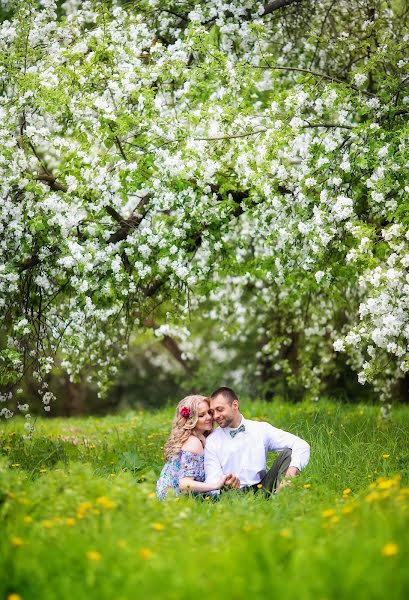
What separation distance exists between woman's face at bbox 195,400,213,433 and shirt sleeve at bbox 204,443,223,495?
7.2 inches

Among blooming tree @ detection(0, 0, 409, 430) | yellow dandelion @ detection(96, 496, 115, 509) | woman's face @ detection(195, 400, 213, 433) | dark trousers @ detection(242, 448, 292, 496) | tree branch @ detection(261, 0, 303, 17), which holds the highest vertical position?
tree branch @ detection(261, 0, 303, 17)

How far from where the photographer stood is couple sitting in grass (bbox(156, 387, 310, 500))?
5887mm

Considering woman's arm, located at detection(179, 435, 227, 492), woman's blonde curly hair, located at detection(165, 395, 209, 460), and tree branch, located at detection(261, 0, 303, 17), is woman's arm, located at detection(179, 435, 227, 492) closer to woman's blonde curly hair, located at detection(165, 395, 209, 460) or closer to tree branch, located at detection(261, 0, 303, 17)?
woman's blonde curly hair, located at detection(165, 395, 209, 460)

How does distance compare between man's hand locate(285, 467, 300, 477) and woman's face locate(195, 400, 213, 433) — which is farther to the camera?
woman's face locate(195, 400, 213, 433)

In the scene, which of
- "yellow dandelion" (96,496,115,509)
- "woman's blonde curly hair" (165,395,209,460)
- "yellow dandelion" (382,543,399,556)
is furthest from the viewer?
"woman's blonde curly hair" (165,395,209,460)

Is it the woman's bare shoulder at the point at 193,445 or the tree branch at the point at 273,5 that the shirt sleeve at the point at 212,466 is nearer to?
the woman's bare shoulder at the point at 193,445

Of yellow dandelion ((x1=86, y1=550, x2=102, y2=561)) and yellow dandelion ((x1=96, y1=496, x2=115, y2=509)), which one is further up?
yellow dandelion ((x1=96, y1=496, x2=115, y2=509))

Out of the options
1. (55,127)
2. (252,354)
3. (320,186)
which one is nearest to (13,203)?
(55,127)

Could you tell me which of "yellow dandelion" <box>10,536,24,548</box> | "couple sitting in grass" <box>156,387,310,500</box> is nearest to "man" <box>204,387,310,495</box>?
"couple sitting in grass" <box>156,387,310,500</box>

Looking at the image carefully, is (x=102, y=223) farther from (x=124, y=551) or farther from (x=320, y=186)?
(x=124, y=551)

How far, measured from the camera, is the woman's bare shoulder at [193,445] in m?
5.99

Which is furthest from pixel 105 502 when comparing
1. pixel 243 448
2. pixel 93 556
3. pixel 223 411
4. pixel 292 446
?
pixel 292 446

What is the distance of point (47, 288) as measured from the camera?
23.7ft

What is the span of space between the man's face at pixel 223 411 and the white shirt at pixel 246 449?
0.34ft
